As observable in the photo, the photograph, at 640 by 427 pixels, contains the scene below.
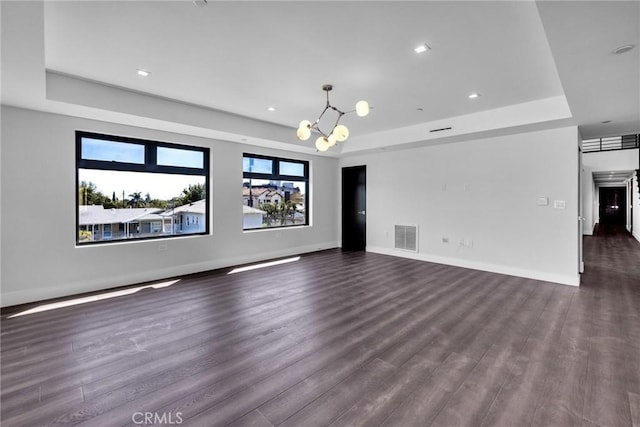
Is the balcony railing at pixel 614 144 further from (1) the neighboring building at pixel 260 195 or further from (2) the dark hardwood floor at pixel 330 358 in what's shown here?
(1) the neighboring building at pixel 260 195

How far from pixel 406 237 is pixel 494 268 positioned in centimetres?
181

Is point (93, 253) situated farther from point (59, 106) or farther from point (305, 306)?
point (305, 306)

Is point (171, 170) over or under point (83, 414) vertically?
over

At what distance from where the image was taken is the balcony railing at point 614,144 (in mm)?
9269

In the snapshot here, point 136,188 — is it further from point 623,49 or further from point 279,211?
point 623,49

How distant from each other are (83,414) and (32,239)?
3092 millimetres

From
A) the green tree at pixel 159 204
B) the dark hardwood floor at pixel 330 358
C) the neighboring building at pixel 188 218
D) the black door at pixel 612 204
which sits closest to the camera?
the dark hardwood floor at pixel 330 358

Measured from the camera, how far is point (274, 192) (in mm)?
6691

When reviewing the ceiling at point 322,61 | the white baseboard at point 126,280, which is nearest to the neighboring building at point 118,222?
the white baseboard at point 126,280

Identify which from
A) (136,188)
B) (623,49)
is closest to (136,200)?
(136,188)

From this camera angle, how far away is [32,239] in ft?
12.3

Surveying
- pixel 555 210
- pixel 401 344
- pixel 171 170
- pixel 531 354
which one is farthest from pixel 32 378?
pixel 555 210

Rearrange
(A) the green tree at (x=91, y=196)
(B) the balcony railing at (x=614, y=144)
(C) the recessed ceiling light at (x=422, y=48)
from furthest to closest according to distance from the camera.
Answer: (B) the balcony railing at (x=614, y=144), (A) the green tree at (x=91, y=196), (C) the recessed ceiling light at (x=422, y=48)

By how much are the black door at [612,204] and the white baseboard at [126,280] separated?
2008 cm
